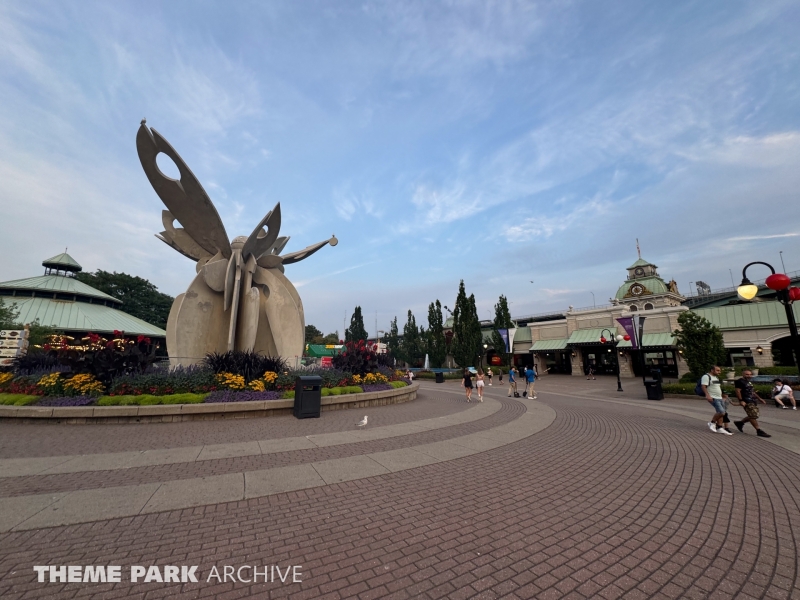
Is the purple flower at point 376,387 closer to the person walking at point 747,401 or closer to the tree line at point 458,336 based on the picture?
the person walking at point 747,401

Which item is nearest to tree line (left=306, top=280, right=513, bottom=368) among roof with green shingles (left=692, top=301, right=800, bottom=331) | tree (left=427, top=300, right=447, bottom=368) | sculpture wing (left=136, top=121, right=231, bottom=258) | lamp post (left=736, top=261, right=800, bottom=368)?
A: tree (left=427, top=300, right=447, bottom=368)

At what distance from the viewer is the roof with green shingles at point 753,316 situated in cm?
2803

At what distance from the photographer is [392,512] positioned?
412 cm

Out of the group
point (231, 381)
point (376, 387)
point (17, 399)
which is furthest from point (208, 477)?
point (17, 399)

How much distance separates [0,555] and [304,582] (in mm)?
2889

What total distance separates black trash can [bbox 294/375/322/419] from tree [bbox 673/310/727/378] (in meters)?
20.0

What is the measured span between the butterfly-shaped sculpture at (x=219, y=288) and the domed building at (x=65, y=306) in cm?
3108

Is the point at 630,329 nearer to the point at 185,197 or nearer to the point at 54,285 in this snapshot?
the point at 185,197

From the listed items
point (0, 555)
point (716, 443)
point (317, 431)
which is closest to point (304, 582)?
point (0, 555)

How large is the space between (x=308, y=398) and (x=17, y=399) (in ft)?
26.9

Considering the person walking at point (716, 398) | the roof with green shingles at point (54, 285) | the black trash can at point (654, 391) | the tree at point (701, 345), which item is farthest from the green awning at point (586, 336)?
the roof with green shingles at point (54, 285)

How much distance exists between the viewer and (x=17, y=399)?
31.8ft

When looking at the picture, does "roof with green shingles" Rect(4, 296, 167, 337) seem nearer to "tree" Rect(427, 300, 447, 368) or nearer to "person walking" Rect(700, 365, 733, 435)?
"tree" Rect(427, 300, 447, 368)

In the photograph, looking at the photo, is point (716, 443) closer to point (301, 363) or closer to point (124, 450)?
point (124, 450)
